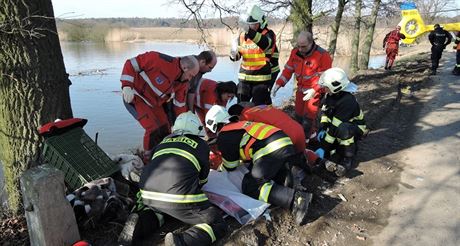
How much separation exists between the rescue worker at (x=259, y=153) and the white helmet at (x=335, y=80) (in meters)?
1.37

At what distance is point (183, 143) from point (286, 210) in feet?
4.26

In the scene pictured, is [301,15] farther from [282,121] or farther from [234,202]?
[234,202]

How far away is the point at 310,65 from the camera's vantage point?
580 cm

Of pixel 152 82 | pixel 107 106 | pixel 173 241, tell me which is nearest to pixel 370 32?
pixel 107 106

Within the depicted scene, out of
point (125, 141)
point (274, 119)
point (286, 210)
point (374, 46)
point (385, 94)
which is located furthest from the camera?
point (374, 46)

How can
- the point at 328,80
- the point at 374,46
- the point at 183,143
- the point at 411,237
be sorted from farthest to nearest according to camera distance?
the point at 374,46
the point at 328,80
the point at 411,237
the point at 183,143

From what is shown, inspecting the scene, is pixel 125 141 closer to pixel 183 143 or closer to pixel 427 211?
pixel 183 143

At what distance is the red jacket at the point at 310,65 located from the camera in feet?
18.7

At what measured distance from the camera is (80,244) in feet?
9.27

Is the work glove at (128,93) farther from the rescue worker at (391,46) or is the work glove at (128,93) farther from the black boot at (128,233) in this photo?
the rescue worker at (391,46)

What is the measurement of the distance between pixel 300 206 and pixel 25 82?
2.92 meters

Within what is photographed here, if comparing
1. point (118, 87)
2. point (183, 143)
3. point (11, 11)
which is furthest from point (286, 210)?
point (118, 87)

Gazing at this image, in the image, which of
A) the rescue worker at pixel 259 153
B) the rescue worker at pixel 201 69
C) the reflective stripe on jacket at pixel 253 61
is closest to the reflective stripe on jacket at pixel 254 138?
the rescue worker at pixel 259 153

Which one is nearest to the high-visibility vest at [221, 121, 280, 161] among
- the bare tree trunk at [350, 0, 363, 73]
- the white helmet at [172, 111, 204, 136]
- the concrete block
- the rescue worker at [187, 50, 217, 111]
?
the white helmet at [172, 111, 204, 136]
